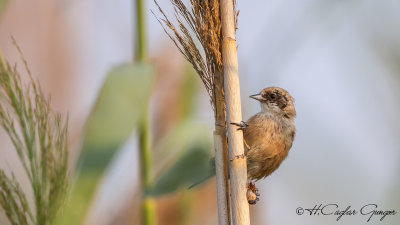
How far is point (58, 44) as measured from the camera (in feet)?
10.2

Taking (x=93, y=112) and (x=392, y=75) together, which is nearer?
(x=93, y=112)

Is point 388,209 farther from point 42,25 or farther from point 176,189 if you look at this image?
point 42,25

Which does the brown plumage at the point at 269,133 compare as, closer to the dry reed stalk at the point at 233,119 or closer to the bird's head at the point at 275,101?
the bird's head at the point at 275,101

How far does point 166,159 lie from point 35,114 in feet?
3.67

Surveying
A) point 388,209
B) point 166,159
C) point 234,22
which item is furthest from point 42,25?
point 388,209

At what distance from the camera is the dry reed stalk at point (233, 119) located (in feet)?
4.68

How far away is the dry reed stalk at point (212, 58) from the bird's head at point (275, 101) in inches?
38.2

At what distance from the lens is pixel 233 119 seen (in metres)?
1.44

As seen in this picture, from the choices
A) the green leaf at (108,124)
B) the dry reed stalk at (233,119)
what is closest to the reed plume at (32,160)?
the green leaf at (108,124)

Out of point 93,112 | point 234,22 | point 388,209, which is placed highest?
point 234,22

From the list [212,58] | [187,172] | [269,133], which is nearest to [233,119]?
[212,58]

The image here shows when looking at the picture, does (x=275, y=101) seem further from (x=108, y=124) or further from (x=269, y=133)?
(x=108, y=124)

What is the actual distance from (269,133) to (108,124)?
0.87 meters

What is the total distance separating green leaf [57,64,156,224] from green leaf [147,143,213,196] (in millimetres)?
305
